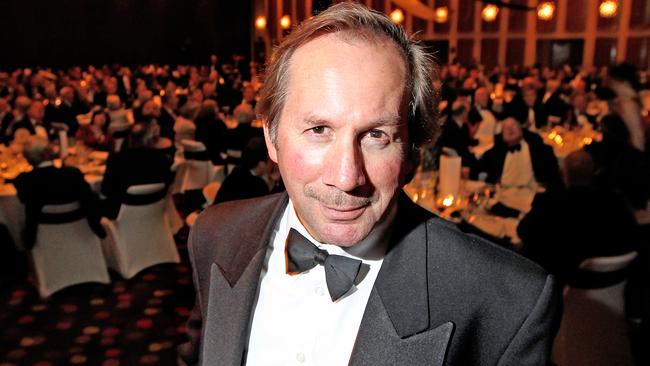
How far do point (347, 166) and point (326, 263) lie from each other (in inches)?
11.6

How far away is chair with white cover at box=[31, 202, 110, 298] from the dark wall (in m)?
16.6

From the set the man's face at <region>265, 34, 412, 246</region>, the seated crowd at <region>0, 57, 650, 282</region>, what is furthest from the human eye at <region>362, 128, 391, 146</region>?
the seated crowd at <region>0, 57, 650, 282</region>

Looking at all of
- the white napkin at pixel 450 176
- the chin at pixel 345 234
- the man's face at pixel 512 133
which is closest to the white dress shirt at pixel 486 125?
the man's face at pixel 512 133

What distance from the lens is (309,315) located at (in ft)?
4.42

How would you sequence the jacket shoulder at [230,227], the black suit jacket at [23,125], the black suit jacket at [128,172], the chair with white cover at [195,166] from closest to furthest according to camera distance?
the jacket shoulder at [230,227]
the black suit jacket at [128,172]
the chair with white cover at [195,166]
the black suit jacket at [23,125]

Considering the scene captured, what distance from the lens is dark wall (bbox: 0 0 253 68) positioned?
19109mm

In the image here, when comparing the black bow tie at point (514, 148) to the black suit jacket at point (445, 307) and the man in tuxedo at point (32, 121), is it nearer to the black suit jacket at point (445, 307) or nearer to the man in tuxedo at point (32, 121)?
the black suit jacket at point (445, 307)

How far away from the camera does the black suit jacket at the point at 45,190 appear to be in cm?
452

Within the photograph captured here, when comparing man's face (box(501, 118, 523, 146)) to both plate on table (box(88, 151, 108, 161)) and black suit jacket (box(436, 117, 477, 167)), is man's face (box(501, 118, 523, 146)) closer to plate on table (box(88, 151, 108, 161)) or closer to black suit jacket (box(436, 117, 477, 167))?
black suit jacket (box(436, 117, 477, 167))

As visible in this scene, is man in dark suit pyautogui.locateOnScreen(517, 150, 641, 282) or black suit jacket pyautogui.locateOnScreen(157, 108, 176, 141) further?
black suit jacket pyautogui.locateOnScreen(157, 108, 176, 141)

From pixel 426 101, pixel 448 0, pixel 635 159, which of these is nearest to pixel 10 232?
pixel 426 101

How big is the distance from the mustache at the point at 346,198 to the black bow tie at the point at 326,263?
0.20 m

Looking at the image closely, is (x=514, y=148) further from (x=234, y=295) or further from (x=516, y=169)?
(x=234, y=295)

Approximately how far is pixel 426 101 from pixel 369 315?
0.46 meters
